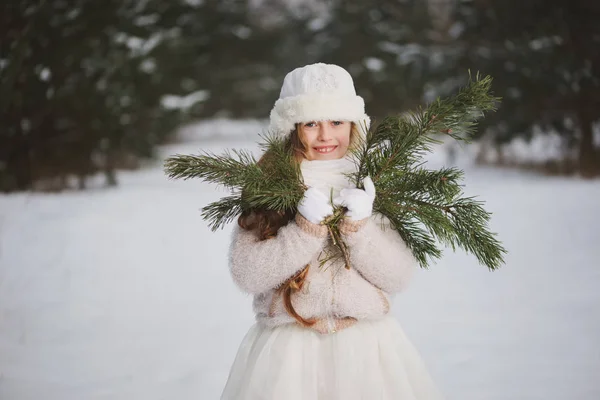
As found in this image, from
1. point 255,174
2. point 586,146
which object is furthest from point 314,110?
point 586,146

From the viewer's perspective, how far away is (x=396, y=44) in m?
13.1

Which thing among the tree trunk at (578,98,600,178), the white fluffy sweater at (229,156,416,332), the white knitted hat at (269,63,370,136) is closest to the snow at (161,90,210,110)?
the tree trunk at (578,98,600,178)

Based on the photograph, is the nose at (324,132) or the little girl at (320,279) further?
the nose at (324,132)

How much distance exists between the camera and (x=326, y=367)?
1.83 m

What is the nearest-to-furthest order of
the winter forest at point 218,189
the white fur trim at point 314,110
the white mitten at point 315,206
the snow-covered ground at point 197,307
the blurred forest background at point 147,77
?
the white mitten at point 315,206 → the white fur trim at point 314,110 → the snow-covered ground at point 197,307 → the winter forest at point 218,189 → the blurred forest background at point 147,77

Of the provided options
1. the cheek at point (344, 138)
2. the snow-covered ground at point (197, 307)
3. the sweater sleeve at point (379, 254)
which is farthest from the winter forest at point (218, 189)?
the sweater sleeve at point (379, 254)

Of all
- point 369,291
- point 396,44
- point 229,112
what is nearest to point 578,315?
point 369,291

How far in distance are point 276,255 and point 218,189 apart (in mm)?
487

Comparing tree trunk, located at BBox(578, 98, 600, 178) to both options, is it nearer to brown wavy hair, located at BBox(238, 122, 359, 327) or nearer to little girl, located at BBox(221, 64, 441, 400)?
little girl, located at BBox(221, 64, 441, 400)

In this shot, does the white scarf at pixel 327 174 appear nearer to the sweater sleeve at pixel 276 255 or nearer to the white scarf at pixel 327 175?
the white scarf at pixel 327 175

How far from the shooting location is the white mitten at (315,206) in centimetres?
169

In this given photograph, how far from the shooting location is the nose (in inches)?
73.2

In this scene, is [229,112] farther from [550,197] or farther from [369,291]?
[369,291]

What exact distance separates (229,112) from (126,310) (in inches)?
521
